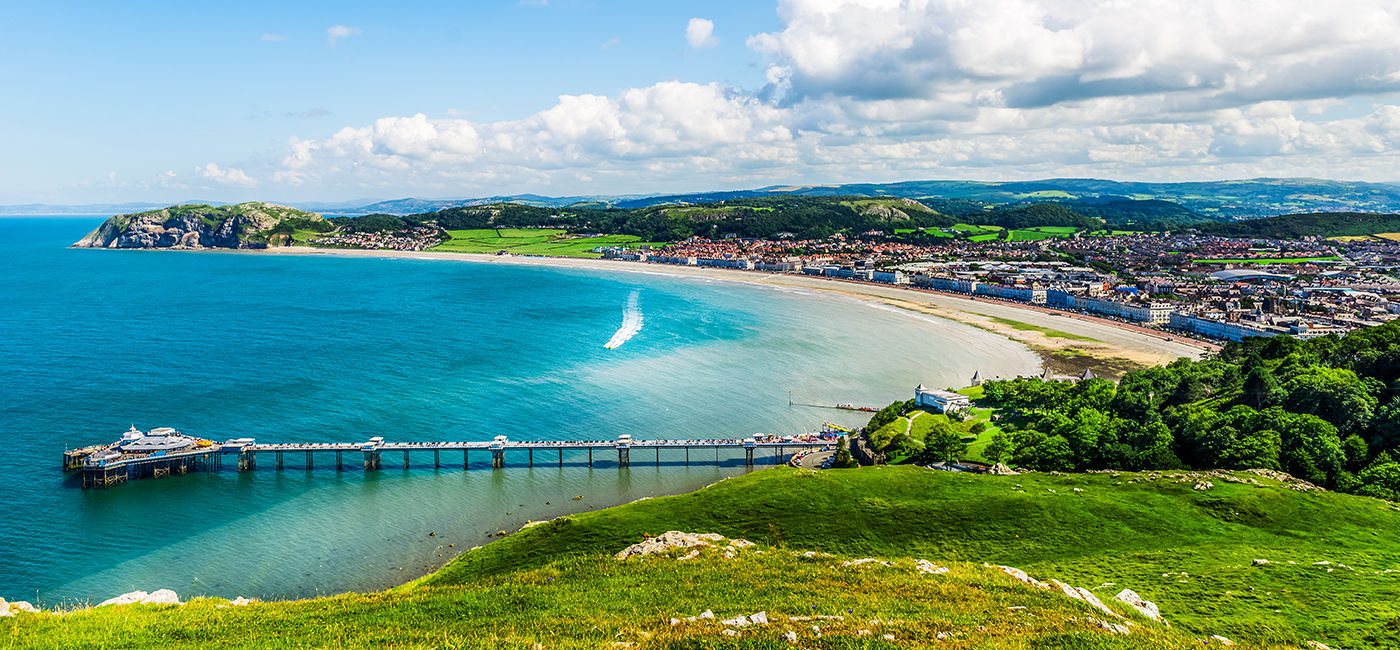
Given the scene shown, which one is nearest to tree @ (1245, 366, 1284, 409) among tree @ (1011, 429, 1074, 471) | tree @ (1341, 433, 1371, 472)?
tree @ (1341, 433, 1371, 472)

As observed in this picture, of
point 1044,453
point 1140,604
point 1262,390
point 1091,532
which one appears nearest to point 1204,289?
point 1262,390

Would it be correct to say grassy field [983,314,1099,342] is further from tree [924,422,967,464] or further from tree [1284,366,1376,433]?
tree [924,422,967,464]

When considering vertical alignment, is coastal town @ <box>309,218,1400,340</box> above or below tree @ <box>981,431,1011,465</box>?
above

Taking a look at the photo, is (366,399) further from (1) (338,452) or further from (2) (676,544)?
(2) (676,544)

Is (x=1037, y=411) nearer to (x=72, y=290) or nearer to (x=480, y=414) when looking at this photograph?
(x=480, y=414)

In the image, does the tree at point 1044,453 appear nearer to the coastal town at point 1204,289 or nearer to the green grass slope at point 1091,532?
the green grass slope at point 1091,532
